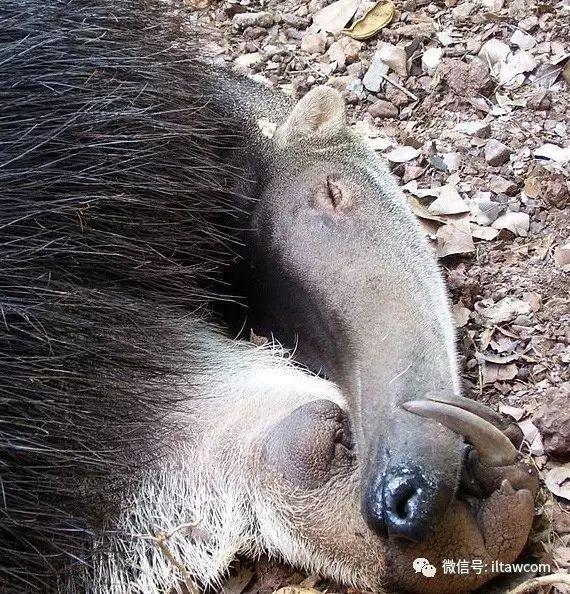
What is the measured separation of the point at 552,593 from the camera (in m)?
1.77

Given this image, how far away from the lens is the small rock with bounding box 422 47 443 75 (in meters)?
3.52

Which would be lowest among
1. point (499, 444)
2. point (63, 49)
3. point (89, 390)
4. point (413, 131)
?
point (413, 131)

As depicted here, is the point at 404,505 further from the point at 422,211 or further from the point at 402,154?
the point at 402,154

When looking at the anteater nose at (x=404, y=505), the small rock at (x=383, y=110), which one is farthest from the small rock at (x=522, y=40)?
the anteater nose at (x=404, y=505)

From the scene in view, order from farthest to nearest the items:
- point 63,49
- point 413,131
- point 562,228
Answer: point 413,131 < point 562,228 < point 63,49

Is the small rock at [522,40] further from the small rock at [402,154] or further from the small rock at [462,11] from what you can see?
the small rock at [402,154]

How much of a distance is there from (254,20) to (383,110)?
0.92 m

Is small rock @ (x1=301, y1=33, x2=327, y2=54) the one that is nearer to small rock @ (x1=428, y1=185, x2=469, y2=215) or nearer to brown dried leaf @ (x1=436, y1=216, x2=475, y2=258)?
small rock @ (x1=428, y1=185, x2=469, y2=215)

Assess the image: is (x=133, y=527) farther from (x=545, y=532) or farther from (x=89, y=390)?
(x=545, y=532)

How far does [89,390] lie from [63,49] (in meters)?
0.86

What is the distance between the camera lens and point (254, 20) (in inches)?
158

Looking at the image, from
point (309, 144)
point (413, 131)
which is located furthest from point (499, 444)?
point (413, 131)

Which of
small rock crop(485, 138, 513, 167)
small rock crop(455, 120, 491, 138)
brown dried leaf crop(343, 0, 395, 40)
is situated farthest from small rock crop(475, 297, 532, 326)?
brown dried leaf crop(343, 0, 395, 40)

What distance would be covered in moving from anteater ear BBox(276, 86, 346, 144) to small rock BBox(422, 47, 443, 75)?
3.87 ft
